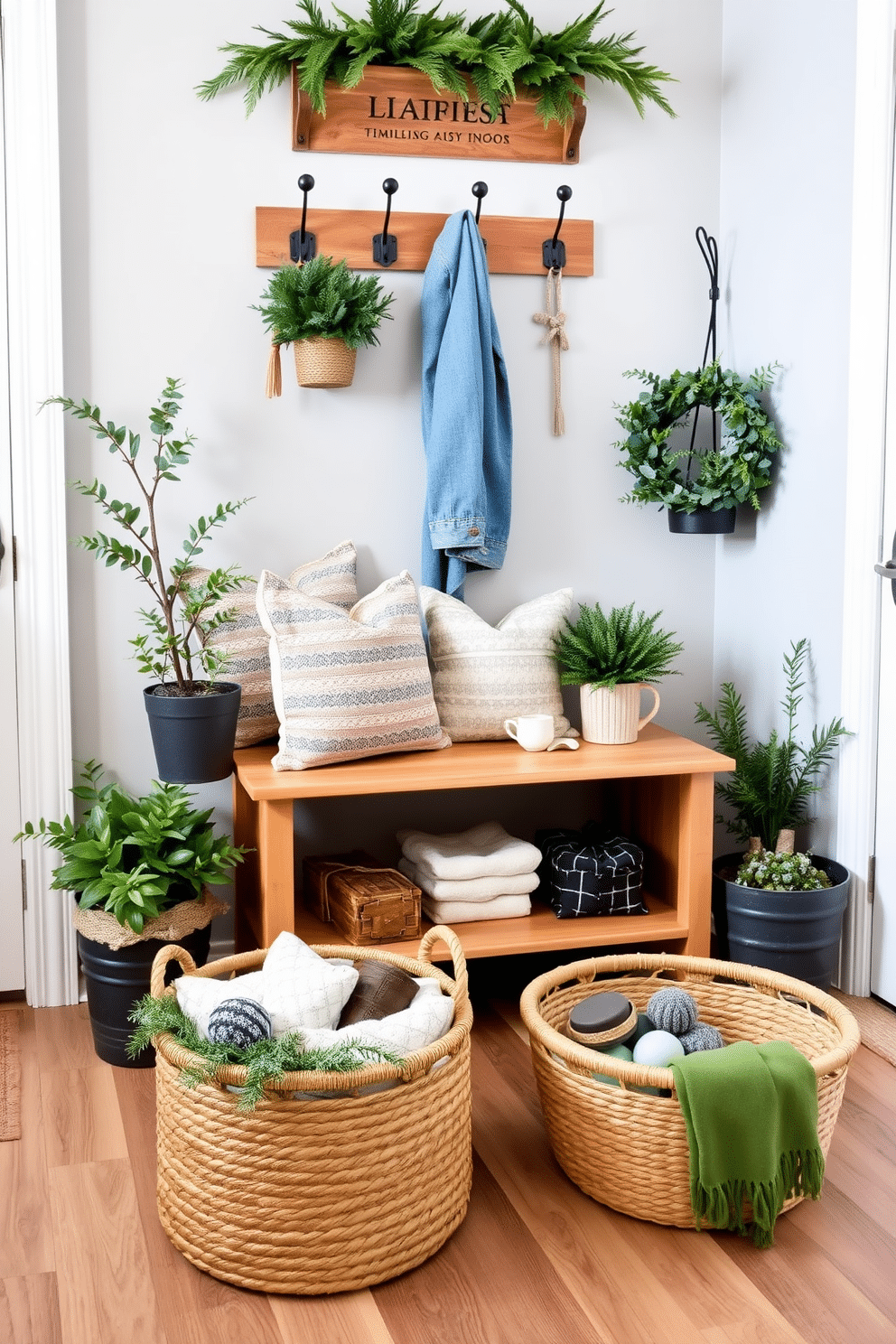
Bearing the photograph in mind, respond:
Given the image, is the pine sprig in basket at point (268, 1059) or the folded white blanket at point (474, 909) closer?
the pine sprig in basket at point (268, 1059)

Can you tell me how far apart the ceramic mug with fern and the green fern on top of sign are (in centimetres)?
125

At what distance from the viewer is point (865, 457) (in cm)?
247

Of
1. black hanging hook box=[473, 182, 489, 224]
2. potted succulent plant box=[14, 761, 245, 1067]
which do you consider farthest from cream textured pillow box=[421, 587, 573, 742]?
black hanging hook box=[473, 182, 489, 224]

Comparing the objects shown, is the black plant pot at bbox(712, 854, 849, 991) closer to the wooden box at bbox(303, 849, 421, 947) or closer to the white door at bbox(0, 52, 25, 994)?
the wooden box at bbox(303, 849, 421, 947)

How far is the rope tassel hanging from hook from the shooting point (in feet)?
9.16

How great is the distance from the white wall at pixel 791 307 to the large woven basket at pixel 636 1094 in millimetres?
639

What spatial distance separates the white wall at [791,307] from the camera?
8.29 feet

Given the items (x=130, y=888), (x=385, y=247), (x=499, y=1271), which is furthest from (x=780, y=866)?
(x=385, y=247)

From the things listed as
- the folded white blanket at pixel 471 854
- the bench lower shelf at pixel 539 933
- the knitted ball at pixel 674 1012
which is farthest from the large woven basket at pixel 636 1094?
the folded white blanket at pixel 471 854

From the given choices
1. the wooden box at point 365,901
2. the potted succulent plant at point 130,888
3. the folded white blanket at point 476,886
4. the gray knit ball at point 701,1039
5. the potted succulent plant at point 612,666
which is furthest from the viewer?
the potted succulent plant at point 612,666

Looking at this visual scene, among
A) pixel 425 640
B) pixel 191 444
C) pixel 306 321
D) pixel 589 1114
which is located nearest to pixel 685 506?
pixel 425 640

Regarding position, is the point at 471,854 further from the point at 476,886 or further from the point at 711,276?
the point at 711,276

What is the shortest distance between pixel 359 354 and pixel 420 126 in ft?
1.65

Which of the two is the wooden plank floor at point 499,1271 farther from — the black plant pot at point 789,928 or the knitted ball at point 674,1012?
the black plant pot at point 789,928
